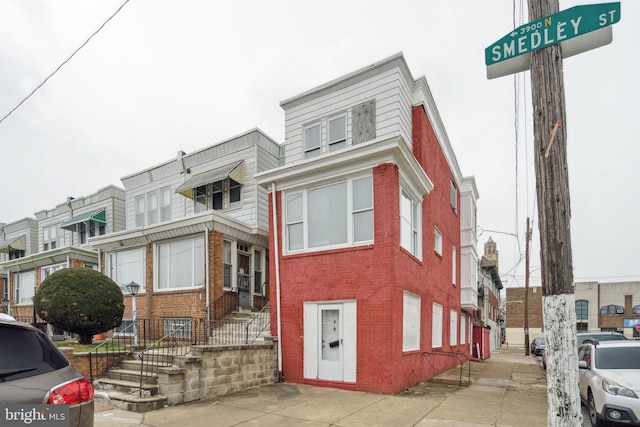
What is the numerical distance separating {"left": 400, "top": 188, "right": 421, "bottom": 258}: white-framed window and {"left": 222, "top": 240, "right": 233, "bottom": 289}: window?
646 cm

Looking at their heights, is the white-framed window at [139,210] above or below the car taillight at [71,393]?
above

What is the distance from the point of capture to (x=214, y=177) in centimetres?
1596

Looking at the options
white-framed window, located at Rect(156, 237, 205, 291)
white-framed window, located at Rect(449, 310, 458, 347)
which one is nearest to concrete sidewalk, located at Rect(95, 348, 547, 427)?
white-framed window, located at Rect(156, 237, 205, 291)

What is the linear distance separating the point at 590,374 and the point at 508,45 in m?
6.97

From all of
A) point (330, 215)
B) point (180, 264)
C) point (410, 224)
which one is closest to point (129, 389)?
point (330, 215)

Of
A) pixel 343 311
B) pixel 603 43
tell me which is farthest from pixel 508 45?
pixel 343 311

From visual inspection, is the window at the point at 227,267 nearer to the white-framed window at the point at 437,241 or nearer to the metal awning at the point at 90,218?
the white-framed window at the point at 437,241

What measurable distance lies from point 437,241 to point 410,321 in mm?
4953

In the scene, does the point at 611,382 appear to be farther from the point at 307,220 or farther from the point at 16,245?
the point at 16,245

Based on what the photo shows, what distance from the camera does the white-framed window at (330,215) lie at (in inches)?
416

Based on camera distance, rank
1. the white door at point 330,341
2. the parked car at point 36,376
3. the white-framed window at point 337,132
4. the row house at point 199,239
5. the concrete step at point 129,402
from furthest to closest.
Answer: the row house at point 199,239 → the white-framed window at point 337,132 → the white door at point 330,341 → the concrete step at point 129,402 → the parked car at point 36,376

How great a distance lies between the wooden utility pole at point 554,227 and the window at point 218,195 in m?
13.1

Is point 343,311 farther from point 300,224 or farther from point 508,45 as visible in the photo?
point 508,45

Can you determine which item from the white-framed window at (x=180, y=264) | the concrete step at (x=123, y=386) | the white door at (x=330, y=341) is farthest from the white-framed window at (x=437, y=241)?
the concrete step at (x=123, y=386)
